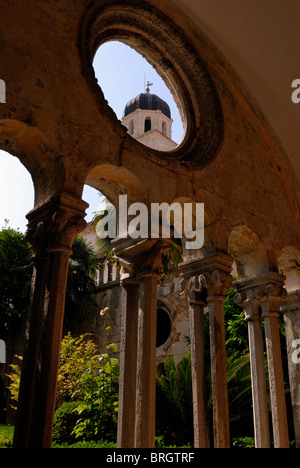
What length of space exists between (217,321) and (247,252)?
1406mm

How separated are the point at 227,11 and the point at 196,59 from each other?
2.35ft

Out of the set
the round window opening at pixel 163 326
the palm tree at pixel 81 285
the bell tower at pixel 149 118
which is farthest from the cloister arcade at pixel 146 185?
the bell tower at pixel 149 118

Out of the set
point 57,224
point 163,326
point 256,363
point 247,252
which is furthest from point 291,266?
point 163,326

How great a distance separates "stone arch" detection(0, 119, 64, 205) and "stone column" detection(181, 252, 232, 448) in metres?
1.91

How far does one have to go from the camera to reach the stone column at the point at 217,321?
167 inches

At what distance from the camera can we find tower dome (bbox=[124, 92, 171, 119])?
91.7ft

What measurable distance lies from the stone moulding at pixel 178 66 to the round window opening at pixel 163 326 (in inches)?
266

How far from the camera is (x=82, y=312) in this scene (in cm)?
1417

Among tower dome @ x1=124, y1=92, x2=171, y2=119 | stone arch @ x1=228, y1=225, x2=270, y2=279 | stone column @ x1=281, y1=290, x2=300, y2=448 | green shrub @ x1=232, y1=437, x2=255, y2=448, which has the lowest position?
green shrub @ x1=232, y1=437, x2=255, y2=448

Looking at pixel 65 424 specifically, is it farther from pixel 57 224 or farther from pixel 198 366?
pixel 57 224

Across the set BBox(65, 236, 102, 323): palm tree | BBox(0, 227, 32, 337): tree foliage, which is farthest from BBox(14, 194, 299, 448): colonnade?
BBox(0, 227, 32, 337): tree foliage

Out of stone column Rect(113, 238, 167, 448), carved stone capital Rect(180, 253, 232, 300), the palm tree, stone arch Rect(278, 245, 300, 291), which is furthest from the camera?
the palm tree

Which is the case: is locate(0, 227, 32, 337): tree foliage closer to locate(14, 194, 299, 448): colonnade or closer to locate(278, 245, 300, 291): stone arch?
locate(278, 245, 300, 291): stone arch
